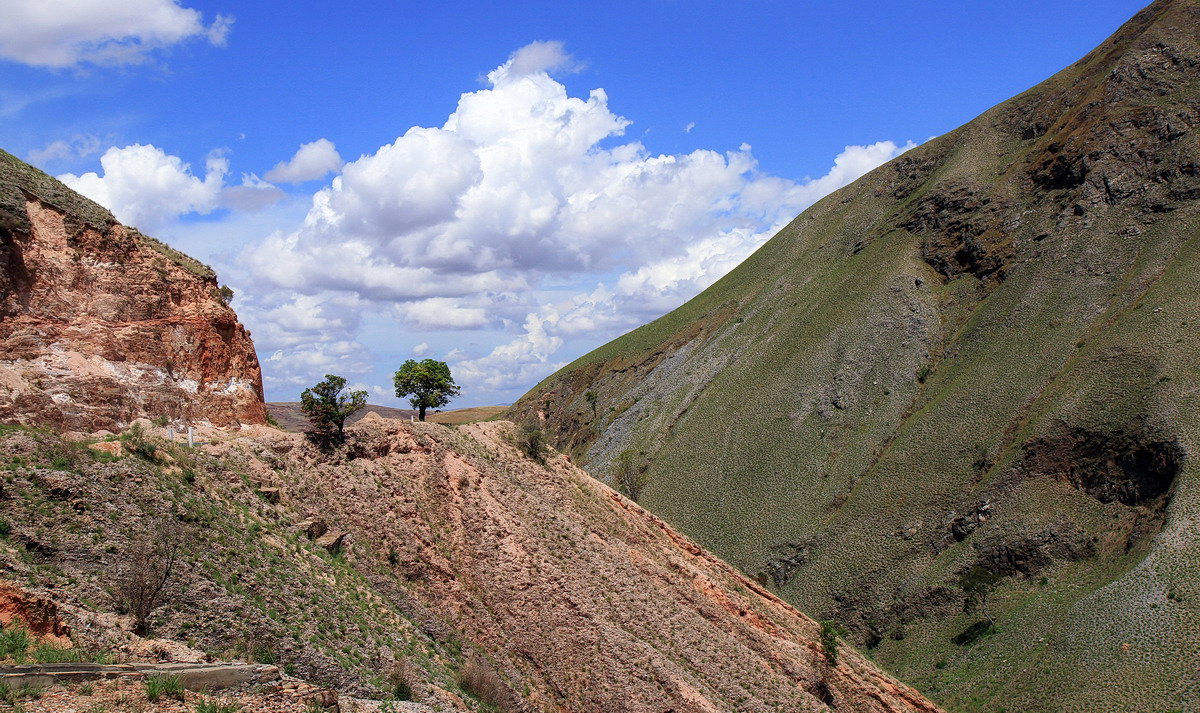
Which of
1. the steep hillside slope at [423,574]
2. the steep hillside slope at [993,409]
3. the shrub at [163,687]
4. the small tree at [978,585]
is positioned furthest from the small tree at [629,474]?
the shrub at [163,687]

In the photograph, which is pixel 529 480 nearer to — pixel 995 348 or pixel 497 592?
pixel 497 592

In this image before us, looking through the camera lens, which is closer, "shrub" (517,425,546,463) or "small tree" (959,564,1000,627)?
"shrub" (517,425,546,463)

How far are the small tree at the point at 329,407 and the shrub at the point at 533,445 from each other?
7.49m

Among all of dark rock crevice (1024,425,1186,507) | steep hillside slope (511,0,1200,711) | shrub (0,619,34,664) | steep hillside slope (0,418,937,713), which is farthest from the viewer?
dark rock crevice (1024,425,1186,507)

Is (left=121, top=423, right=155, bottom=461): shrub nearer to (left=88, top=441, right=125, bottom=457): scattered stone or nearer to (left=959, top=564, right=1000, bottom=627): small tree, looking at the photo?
(left=88, top=441, right=125, bottom=457): scattered stone

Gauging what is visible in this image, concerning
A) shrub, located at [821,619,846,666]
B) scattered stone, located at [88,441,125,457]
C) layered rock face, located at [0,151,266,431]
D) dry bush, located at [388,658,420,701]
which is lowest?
shrub, located at [821,619,846,666]

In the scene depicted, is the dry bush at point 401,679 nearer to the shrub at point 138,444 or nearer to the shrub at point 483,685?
the shrub at point 483,685

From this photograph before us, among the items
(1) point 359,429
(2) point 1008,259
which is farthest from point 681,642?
(2) point 1008,259

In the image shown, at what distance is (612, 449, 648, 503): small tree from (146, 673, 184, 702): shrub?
214 feet

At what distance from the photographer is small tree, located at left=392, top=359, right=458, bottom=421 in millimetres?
40562

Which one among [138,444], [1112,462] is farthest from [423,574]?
[1112,462]

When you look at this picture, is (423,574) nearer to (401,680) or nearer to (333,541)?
(333,541)

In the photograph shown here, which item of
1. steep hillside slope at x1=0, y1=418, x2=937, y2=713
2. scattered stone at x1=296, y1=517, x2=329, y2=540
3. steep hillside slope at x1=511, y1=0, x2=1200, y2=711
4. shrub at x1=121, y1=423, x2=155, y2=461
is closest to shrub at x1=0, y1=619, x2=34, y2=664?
steep hillside slope at x1=0, y1=418, x2=937, y2=713

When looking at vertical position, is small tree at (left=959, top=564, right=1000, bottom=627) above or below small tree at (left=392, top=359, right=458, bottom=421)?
below
